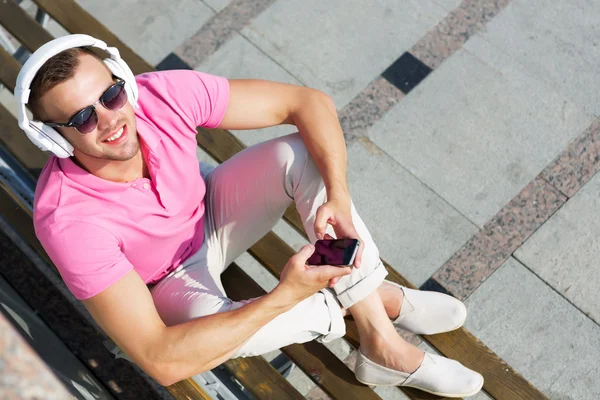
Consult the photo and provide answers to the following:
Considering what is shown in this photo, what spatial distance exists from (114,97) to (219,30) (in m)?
2.28

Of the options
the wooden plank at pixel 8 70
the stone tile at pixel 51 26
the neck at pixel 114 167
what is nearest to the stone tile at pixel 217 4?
the stone tile at pixel 51 26

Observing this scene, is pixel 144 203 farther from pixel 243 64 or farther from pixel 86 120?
pixel 243 64

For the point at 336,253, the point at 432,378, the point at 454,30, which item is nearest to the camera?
the point at 336,253

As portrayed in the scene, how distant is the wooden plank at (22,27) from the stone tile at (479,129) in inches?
68.5

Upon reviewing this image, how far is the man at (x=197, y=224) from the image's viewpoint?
7.78ft

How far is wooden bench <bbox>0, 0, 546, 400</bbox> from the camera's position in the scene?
280 centimetres

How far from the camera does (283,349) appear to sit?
2.91 m

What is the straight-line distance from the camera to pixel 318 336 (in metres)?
2.75

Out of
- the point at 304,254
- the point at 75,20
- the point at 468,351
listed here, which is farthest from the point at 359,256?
the point at 75,20

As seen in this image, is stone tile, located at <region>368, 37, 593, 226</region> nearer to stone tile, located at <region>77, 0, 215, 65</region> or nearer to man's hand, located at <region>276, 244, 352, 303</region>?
stone tile, located at <region>77, 0, 215, 65</region>

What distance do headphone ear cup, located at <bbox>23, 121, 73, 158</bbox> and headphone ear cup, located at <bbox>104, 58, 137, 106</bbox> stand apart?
0.84 feet

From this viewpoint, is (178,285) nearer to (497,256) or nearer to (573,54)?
(497,256)

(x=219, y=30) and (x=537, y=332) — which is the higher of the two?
(x=219, y=30)

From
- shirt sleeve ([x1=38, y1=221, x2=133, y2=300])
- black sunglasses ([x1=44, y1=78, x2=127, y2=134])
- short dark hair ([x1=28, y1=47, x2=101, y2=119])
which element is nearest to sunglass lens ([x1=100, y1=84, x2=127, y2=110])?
black sunglasses ([x1=44, y1=78, x2=127, y2=134])
